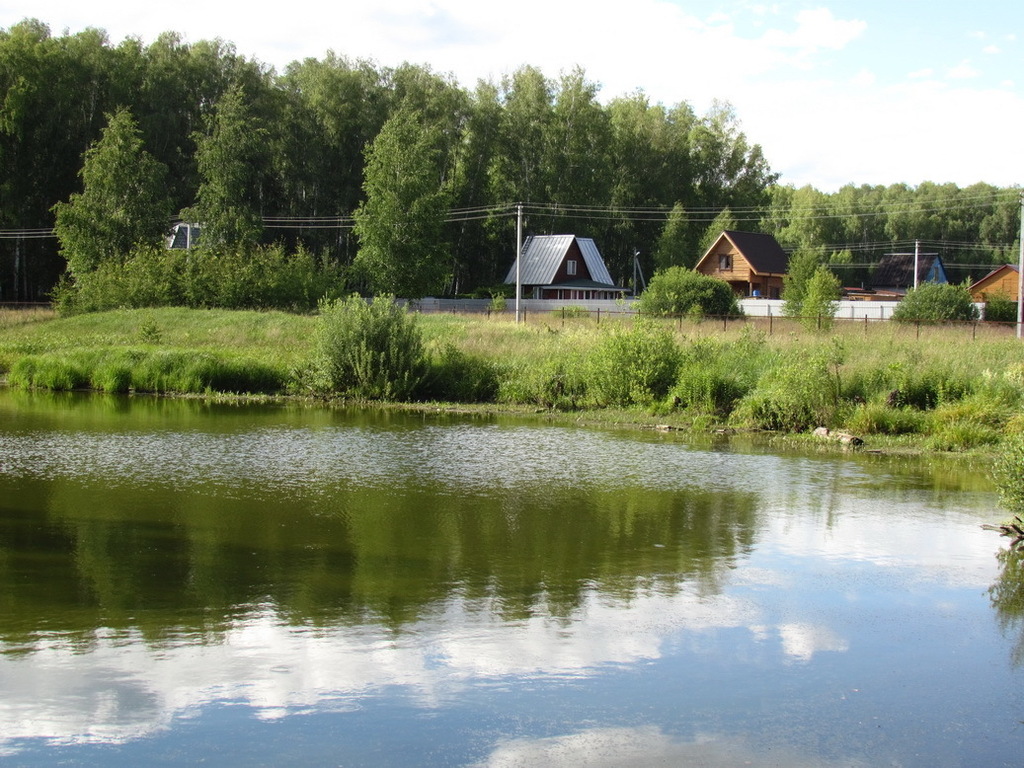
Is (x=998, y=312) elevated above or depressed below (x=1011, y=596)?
above

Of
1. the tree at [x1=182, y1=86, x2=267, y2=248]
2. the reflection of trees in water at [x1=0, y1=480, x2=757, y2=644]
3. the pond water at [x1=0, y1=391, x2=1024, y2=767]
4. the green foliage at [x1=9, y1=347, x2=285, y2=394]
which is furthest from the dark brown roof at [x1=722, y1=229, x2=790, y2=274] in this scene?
the reflection of trees in water at [x1=0, y1=480, x2=757, y2=644]

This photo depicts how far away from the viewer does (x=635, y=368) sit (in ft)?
86.7

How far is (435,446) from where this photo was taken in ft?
67.8

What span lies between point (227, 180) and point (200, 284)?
10250mm

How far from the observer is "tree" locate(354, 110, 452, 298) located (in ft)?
174

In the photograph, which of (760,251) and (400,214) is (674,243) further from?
(400,214)

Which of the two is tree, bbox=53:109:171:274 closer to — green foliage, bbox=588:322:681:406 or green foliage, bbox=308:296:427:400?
green foliage, bbox=308:296:427:400

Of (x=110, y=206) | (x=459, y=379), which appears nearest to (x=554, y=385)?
(x=459, y=379)

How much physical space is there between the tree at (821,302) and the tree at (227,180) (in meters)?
29.1

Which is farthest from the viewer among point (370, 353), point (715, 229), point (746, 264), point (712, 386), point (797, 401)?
point (715, 229)

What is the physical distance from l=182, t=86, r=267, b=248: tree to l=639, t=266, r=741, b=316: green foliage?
2209cm

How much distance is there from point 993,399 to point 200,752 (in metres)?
20.0

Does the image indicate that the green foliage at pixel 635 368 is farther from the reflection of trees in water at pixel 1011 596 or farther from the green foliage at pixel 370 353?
the reflection of trees in water at pixel 1011 596

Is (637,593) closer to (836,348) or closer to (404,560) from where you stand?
(404,560)
